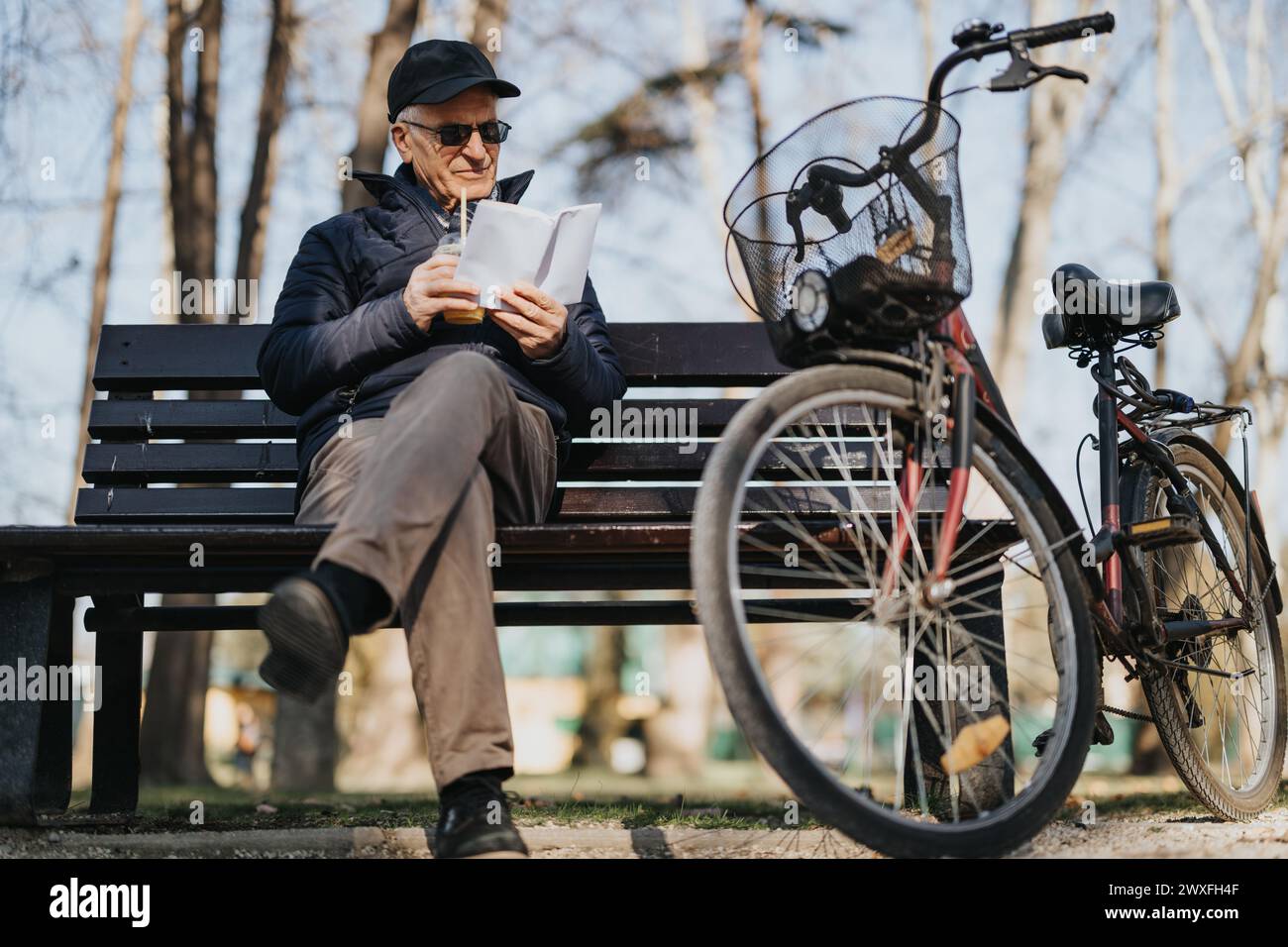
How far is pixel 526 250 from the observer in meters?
3.14

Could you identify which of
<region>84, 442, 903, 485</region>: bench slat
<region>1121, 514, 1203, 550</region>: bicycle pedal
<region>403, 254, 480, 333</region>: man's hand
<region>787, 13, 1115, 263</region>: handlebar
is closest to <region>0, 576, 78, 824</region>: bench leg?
<region>84, 442, 903, 485</region>: bench slat

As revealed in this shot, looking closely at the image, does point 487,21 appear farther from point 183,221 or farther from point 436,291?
point 436,291

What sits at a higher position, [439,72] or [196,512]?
[439,72]

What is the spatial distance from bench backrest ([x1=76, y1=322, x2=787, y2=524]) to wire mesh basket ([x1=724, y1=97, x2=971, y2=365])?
127cm

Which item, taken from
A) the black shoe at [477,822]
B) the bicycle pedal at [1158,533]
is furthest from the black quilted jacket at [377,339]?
the bicycle pedal at [1158,533]

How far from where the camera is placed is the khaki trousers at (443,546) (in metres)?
2.50

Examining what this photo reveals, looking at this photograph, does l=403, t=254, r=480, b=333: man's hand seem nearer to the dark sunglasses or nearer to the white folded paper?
the white folded paper

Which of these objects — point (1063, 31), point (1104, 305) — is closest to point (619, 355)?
point (1104, 305)

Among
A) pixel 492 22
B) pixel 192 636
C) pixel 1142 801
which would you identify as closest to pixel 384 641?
pixel 192 636

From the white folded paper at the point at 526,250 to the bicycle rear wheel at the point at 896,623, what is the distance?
0.68m

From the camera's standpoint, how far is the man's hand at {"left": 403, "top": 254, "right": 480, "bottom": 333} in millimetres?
3158

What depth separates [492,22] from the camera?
30.5ft

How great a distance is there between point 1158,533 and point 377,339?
196 centimetres
